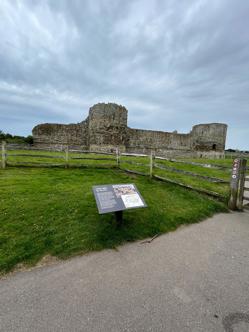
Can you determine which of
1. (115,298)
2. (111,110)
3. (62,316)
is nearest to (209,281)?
(115,298)

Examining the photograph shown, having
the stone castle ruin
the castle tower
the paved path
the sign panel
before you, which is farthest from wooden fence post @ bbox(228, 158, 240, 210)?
the castle tower

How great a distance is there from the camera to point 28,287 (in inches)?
87.7

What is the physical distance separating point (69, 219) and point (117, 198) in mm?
1252

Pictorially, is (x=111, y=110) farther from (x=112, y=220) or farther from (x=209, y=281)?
(x=209, y=281)

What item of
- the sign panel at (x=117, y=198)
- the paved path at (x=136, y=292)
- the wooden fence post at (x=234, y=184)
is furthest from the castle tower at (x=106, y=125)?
the paved path at (x=136, y=292)

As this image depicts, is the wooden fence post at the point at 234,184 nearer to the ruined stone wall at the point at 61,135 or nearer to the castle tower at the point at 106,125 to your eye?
the castle tower at the point at 106,125

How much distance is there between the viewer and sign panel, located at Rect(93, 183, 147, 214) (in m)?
3.29

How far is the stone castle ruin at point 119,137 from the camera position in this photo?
25203 mm

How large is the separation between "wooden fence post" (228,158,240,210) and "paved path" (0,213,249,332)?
2203 mm

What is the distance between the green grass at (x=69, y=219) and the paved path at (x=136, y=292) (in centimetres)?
32

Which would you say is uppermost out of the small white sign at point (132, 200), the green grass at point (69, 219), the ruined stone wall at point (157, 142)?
the ruined stone wall at point (157, 142)

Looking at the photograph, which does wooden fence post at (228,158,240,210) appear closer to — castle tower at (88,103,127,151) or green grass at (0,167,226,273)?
green grass at (0,167,226,273)

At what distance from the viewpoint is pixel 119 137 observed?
1023 inches

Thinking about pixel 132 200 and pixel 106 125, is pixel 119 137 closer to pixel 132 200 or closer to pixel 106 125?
pixel 106 125
